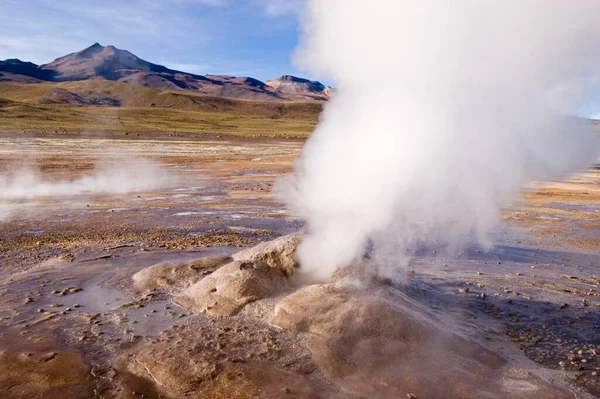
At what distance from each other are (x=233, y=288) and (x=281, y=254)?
1.07 metres

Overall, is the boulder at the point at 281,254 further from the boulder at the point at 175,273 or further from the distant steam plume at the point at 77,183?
the distant steam plume at the point at 77,183

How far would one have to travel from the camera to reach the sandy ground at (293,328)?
16.1 feet

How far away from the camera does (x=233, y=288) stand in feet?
22.2

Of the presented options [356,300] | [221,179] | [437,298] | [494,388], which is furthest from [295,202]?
[494,388]

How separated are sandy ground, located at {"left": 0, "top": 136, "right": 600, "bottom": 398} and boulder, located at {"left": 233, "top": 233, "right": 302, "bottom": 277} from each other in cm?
59

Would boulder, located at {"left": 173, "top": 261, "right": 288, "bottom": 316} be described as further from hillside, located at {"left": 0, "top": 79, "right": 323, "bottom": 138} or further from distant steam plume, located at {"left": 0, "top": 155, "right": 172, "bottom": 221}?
hillside, located at {"left": 0, "top": 79, "right": 323, "bottom": 138}

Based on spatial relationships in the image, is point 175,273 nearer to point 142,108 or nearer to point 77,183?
point 77,183

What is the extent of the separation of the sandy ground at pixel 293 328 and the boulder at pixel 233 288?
0.13 meters

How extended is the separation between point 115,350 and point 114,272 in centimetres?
320

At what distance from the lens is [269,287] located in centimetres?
679

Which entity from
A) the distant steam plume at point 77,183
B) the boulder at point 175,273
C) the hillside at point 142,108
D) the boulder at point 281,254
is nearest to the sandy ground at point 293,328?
the boulder at point 175,273

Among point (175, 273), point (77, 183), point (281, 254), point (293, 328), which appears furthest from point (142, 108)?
point (293, 328)

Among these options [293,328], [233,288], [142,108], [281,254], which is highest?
[142,108]

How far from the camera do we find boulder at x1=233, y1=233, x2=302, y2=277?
7.44m
